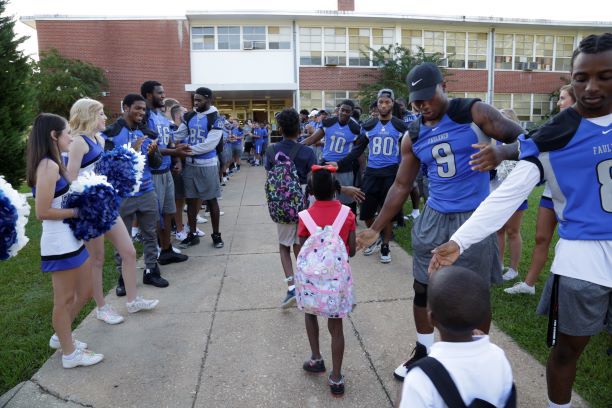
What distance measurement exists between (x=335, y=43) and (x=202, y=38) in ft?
25.0

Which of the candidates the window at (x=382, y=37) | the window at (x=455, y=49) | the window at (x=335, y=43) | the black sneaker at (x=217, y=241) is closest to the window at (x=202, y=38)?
the window at (x=335, y=43)

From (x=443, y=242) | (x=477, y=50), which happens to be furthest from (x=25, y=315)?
(x=477, y=50)

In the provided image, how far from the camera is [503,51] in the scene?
2838cm

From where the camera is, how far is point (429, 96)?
2898 mm

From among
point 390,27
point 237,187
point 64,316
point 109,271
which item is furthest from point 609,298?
point 390,27

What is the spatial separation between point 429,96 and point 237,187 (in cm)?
1114

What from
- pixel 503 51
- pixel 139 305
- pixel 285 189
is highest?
pixel 503 51

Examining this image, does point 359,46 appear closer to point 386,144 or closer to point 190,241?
point 386,144

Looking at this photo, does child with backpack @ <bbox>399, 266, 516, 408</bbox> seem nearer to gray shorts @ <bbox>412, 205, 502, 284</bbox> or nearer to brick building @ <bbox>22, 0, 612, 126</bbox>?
gray shorts @ <bbox>412, 205, 502, 284</bbox>

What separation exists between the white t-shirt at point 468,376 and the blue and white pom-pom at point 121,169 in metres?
3.59

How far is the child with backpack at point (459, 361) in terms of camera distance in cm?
145

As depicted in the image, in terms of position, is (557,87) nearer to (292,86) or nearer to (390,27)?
(390,27)

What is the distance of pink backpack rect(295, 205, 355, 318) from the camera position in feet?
9.65

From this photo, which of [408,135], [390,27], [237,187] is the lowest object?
[237,187]
